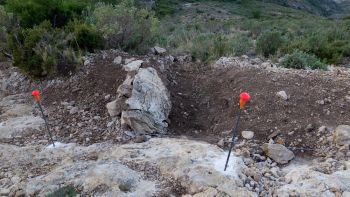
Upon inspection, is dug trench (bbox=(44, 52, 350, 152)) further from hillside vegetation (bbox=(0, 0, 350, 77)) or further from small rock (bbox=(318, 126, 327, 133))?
hillside vegetation (bbox=(0, 0, 350, 77))

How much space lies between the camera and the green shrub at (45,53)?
759 centimetres

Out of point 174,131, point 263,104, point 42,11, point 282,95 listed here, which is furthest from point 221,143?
point 42,11

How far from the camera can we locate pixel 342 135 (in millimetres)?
5391

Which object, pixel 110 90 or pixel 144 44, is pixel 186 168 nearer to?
pixel 110 90

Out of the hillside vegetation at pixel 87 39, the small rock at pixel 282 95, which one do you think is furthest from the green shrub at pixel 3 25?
the small rock at pixel 282 95

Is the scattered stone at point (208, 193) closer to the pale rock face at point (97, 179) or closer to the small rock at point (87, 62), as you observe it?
the pale rock face at point (97, 179)

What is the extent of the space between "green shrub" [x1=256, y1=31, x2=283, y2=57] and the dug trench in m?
3.23

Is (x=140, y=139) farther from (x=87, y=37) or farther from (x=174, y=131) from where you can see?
(x=87, y=37)

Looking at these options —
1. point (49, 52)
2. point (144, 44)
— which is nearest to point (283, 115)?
point (144, 44)

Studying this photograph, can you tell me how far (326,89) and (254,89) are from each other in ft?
3.71

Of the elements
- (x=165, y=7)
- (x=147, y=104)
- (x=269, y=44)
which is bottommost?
(x=165, y=7)

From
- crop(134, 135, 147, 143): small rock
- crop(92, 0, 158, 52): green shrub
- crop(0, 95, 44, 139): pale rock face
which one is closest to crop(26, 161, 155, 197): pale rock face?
crop(134, 135, 147, 143): small rock

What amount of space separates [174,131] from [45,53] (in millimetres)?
2987

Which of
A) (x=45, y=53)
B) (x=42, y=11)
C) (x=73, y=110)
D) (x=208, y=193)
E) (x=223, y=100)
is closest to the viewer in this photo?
(x=208, y=193)
